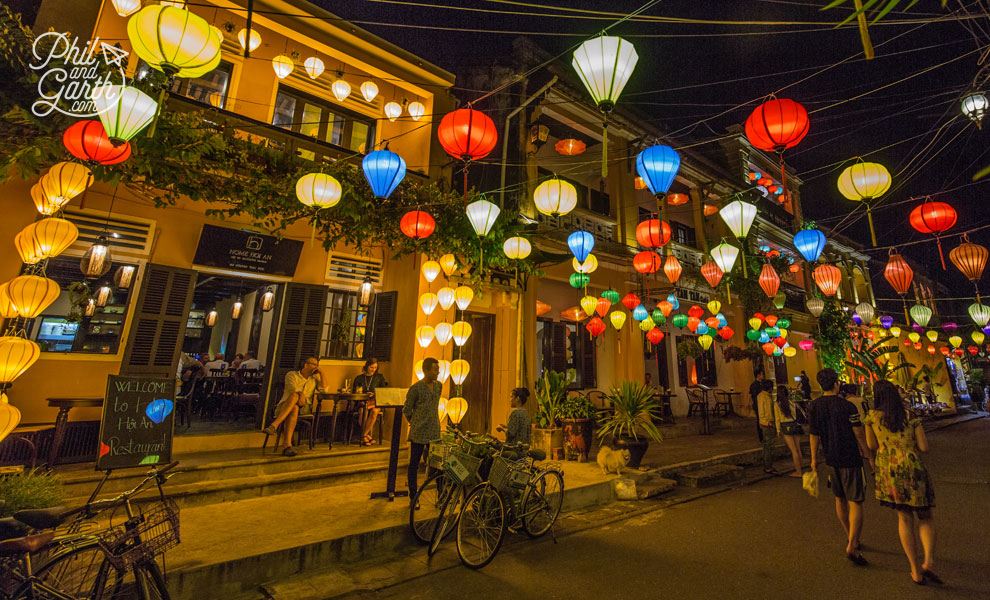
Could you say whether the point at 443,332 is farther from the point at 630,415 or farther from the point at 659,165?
the point at 659,165

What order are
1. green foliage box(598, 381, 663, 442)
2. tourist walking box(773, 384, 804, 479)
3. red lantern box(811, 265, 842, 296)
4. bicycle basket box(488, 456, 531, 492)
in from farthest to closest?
red lantern box(811, 265, 842, 296) → tourist walking box(773, 384, 804, 479) → green foliage box(598, 381, 663, 442) → bicycle basket box(488, 456, 531, 492)

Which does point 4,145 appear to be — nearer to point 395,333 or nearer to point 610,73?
point 395,333

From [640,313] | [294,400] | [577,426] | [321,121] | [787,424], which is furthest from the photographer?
[640,313]

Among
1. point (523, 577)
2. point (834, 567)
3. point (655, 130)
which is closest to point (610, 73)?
point (523, 577)

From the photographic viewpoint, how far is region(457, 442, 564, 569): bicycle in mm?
4523

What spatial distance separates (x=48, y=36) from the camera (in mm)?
5508

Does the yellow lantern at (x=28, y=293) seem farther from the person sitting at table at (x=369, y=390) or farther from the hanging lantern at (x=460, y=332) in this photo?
the hanging lantern at (x=460, y=332)

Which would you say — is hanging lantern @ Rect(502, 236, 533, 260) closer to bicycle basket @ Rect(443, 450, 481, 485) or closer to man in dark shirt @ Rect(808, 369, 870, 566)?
bicycle basket @ Rect(443, 450, 481, 485)

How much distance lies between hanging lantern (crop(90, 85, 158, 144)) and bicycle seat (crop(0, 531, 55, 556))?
143 inches

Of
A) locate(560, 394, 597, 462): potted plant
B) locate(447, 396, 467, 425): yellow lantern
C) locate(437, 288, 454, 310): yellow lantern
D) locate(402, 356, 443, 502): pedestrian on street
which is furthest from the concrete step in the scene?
locate(437, 288, 454, 310): yellow lantern

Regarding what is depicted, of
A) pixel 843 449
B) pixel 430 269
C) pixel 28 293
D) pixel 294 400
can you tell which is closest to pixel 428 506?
pixel 294 400

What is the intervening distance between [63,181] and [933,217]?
1355cm

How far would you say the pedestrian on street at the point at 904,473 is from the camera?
3973 millimetres

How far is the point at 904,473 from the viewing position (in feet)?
13.3
